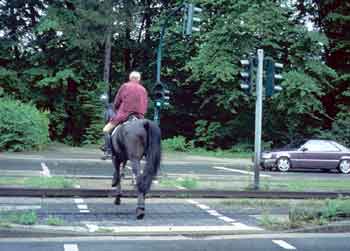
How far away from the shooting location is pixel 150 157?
36.2ft

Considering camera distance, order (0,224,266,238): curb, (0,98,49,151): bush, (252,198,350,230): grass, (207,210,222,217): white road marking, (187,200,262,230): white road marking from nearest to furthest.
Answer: (0,224,266,238): curb
(252,198,350,230): grass
(187,200,262,230): white road marking
(207,210,222,217): white road marking
(0,98,49,151): bush

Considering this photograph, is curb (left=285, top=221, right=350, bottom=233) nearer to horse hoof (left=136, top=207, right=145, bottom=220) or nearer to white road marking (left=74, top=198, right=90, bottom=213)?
horse hoof (left=136, top=207, right=145, bottom=220)

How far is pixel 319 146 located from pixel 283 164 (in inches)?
73.3

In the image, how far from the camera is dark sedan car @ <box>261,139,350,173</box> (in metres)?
28.4

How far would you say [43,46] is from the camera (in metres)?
44.2

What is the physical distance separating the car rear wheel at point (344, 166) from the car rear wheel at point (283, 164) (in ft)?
8.47

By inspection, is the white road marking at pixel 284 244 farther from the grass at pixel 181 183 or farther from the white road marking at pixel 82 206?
the grass at pixel 181 183

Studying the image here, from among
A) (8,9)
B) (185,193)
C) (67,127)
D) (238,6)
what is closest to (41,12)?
(8,9)

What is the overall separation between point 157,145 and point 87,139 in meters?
31.3

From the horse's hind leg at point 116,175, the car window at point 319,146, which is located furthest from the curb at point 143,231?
the car window at point 319,146

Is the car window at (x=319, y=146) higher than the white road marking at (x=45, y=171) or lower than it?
higher

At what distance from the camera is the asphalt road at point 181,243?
7953 mm

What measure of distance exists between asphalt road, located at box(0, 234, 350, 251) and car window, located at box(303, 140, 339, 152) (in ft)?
65.5

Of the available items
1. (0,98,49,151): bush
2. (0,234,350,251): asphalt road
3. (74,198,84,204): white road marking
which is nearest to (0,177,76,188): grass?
(74,198,84,204): white road marking
